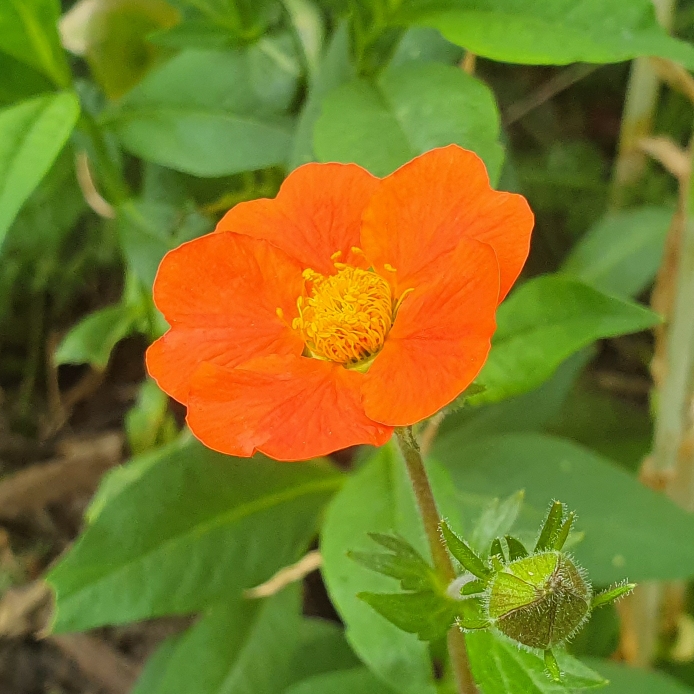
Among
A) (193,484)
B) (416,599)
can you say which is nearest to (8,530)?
(193,484)

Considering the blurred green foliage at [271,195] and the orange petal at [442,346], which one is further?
the blurred green foliage at [271,195]

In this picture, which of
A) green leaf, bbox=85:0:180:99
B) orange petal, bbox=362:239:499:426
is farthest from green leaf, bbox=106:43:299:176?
orange petal, bbox=362:239:499:426

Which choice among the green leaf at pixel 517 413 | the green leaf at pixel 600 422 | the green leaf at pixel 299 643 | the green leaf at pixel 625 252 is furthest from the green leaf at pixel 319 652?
the green leaf at pixel 625 252

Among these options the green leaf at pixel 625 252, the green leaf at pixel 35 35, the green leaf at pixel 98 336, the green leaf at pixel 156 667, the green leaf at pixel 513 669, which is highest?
the green leaf at pixel 35 35

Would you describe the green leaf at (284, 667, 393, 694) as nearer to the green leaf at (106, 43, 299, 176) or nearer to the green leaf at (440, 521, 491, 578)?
the green leaf at (440, 521, 491, 578)

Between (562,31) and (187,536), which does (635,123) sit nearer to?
(562,31)

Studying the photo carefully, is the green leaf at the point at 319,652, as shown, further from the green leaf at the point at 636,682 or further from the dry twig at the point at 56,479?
the dry twig at the point at 56,479
